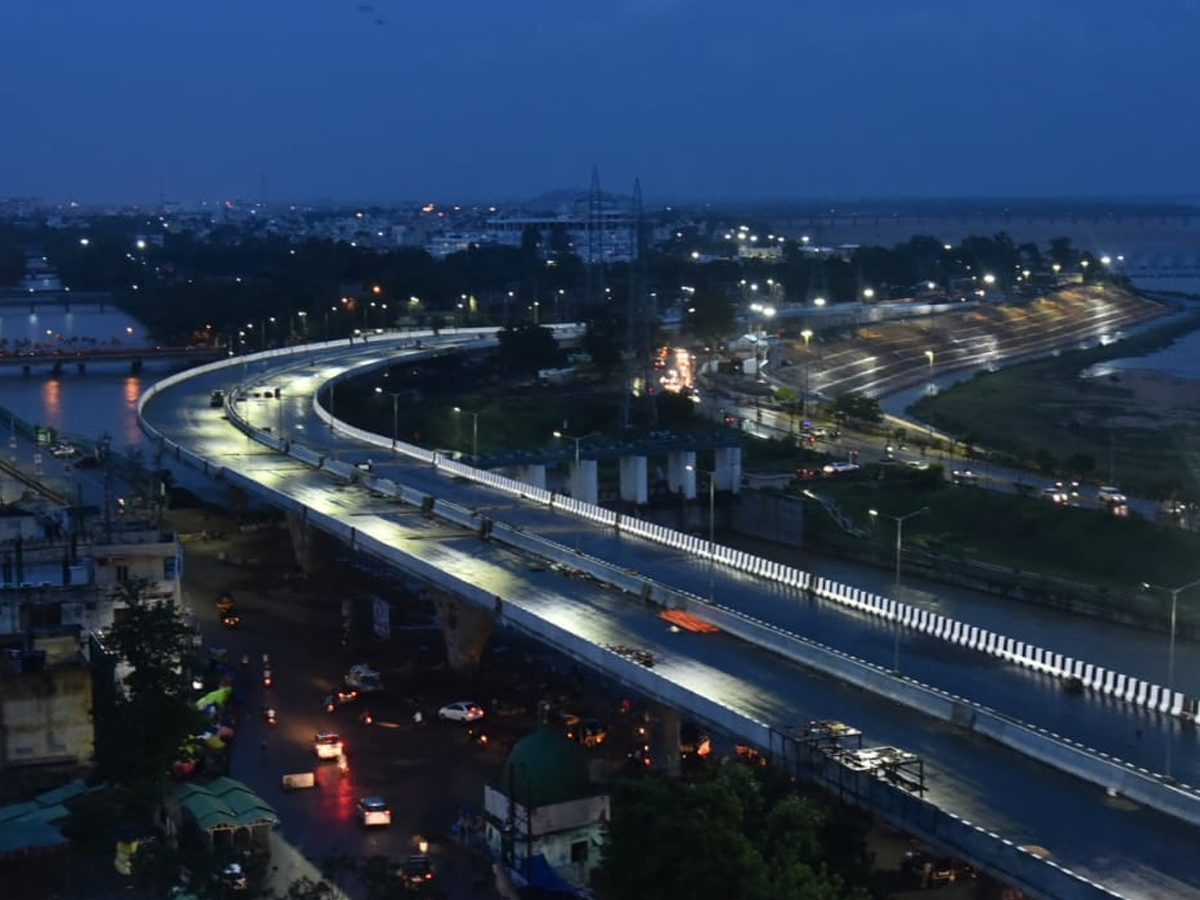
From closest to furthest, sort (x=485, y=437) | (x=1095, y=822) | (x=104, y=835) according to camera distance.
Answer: (x=1095, y=822), (x=104, y=835), (x=485, y=437)

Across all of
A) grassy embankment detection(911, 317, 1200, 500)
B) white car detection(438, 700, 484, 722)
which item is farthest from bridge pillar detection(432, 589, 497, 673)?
grassy embankment detection(911, 317, 1200, 500)

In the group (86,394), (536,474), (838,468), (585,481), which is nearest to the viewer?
(585,481)

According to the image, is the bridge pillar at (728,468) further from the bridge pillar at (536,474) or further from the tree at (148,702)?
the tree at (148,702)

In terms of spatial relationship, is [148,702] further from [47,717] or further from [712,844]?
[712,844]

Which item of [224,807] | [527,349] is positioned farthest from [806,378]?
[224,807]

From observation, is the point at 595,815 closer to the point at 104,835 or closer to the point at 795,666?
the point at 795,666

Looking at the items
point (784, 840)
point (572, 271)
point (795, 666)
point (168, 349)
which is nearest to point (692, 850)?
point (784, 840)
